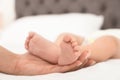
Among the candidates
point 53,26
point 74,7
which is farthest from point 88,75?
point 74,7

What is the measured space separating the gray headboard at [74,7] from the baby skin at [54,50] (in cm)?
99

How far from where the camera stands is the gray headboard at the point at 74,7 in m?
1.70

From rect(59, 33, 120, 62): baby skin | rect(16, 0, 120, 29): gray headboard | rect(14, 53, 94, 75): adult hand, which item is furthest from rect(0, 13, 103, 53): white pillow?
rect(14, 53, 94, 75): adult hand

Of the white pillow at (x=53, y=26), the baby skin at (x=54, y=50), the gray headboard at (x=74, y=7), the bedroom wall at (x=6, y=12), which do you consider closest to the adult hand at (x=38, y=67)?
the baby skin at (x=54, y=50)

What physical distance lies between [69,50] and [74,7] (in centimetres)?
118

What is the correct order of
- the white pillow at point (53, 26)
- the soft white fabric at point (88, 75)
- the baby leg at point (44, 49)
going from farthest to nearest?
1. the white pillow at point (53, 26)
2. the baby leg at point (44, 49)
3. the soft white fabric at point (88, 75)

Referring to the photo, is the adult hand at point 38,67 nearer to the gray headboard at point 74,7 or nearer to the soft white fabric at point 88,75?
the soft white fabric at point 88,75

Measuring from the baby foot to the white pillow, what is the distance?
83 cm

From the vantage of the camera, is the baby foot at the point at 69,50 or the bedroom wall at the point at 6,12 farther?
the bedroom wall at the point at 6,12

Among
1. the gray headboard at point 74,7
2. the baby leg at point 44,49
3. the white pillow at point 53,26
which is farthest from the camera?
the gray headboard at point 74,7

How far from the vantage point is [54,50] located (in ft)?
2.57

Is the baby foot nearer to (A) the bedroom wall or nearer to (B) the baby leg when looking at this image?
(B) the baby leg

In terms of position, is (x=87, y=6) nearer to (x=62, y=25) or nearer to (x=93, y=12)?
(x=93, y=12)

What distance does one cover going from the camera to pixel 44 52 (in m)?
0.78
